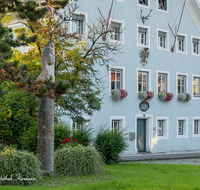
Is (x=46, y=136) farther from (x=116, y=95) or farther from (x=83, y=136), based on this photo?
(x=116, y=95)

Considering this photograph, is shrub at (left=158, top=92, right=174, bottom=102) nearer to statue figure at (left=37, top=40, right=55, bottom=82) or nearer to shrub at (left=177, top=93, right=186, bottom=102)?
shrub at (left=177, top=93, right=186, bottom=102)

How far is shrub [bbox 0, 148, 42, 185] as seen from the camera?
28.3ft

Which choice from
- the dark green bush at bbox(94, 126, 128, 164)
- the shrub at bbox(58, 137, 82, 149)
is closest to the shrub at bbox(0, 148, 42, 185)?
the shrub at bbox(58, 137, 82, 149)

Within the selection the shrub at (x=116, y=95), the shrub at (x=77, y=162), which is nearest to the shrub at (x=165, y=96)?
the shrub at (x=116, y=95)

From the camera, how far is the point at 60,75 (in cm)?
1348

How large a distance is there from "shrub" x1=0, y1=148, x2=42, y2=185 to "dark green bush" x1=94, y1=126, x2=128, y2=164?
20.3ft

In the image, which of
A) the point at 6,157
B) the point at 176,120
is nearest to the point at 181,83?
the point at 176,120

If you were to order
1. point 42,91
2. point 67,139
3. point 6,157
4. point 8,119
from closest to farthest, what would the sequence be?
point 42,91
point 6,157
point 67,139
point 8,119

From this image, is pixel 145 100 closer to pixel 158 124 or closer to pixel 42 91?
pixel 158 124

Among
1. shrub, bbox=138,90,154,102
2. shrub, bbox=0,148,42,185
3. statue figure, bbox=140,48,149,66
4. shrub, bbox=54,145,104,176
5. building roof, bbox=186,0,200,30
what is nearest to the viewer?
shrub, bbox=0,148,42,185

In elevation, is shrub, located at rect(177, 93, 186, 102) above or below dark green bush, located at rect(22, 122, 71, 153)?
above

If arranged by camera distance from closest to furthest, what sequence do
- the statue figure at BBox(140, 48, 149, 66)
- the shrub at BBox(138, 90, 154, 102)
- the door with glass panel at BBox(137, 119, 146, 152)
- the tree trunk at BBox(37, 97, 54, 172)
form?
1. the tree trunk at BBox(37, 97, 54, 172)
2. the shrub at BBox(138, 90, 154, 102)
3. the statue figure at BBox(140, 48, 149, 66)
4. the door with glass panel at BBox(137, 119, 146, 152)

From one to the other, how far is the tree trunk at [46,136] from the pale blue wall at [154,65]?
350 inches

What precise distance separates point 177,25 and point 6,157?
18520mm
